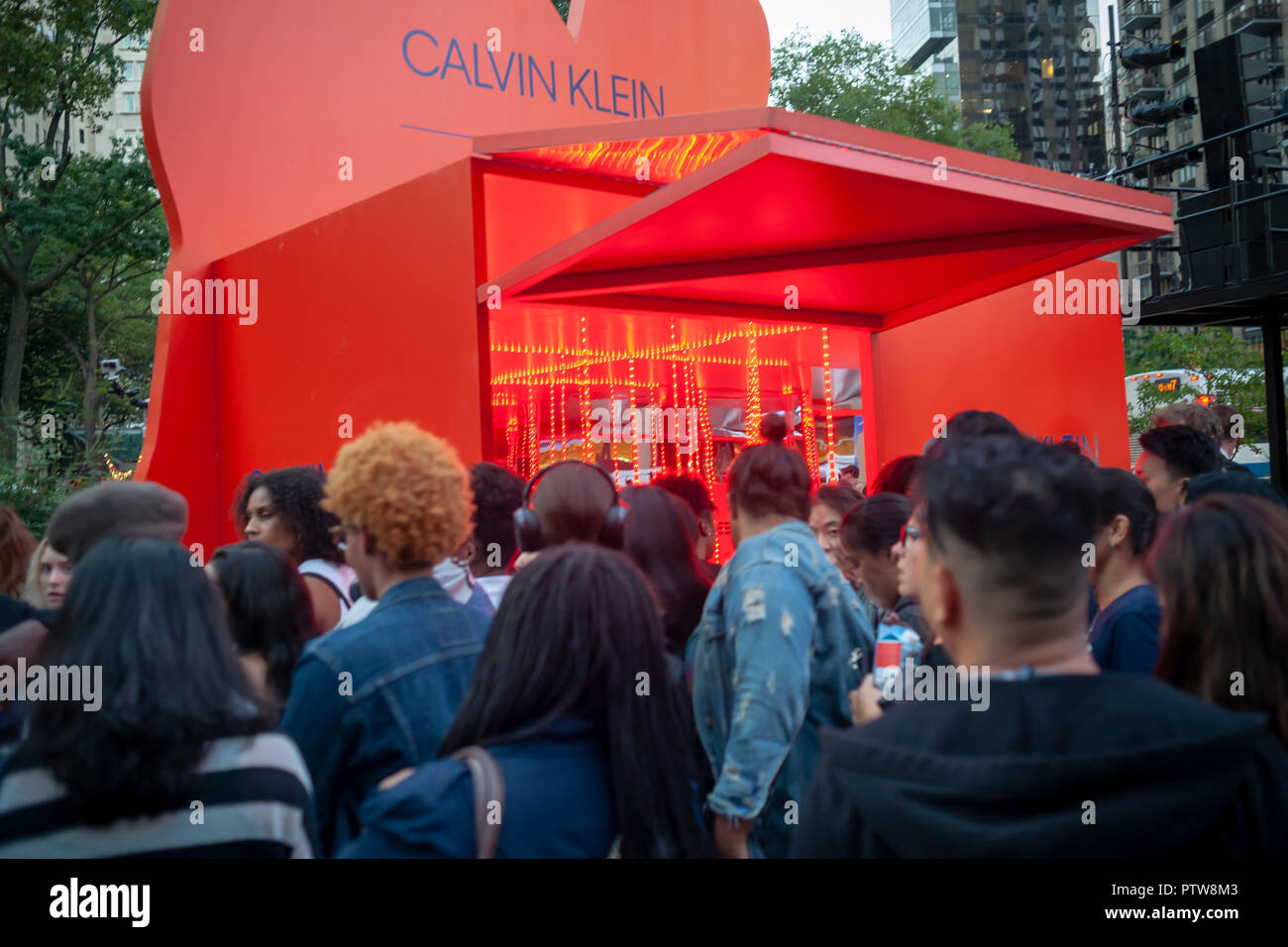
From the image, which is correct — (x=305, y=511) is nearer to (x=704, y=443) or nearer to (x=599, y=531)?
(x=599, y=531)

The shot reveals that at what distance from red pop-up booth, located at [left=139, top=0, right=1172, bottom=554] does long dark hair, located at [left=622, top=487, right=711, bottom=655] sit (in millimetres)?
2336

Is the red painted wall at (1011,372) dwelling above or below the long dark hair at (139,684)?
above

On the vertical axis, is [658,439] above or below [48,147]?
below

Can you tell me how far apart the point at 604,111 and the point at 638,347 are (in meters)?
3.32

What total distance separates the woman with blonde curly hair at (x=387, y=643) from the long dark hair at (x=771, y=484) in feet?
2.91

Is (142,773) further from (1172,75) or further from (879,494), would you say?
(1172,75)

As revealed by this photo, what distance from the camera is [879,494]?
396cm

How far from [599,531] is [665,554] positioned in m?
0.51

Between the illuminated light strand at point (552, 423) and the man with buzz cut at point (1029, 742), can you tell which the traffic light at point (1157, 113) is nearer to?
the illuminated light strand at point (552, 423)

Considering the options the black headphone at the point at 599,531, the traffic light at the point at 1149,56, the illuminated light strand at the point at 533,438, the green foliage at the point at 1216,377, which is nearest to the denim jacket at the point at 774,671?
the black headphone at the point at 599,531

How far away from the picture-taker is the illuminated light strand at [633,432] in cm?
1195

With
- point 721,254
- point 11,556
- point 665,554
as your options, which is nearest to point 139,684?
point 665,554

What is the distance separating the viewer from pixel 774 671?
9.43 feet
